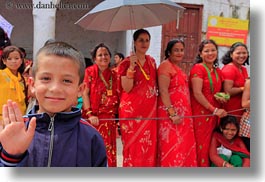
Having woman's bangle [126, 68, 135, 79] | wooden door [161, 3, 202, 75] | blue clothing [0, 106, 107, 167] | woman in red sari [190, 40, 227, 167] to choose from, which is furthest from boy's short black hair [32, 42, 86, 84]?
wooden door [161, 3, 202, 75]

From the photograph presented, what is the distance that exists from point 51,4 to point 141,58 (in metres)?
0.79

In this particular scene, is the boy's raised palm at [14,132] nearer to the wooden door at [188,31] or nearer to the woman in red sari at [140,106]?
the woman in red sari at [140,106]

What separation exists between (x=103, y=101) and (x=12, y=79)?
2.25 feet

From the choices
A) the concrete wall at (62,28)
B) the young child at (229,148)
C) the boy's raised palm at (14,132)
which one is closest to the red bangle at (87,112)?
the concrete wall at (62,28)

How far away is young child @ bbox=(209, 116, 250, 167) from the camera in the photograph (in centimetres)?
277

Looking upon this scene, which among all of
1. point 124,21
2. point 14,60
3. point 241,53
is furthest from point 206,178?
point 14,60

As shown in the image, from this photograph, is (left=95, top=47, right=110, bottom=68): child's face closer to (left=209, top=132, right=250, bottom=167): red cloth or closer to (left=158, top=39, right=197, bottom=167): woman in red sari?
(left=158, top=39, right=197, bottom=167): woman in red sari

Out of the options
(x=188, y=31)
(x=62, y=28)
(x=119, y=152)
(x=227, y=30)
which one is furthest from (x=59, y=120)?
(x=188, y=31)

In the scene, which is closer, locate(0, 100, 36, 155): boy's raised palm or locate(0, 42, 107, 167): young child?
locate(0, 100, 36, 155): boy's raised palm

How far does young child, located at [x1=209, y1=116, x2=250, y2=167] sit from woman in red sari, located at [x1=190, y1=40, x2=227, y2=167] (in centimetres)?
5

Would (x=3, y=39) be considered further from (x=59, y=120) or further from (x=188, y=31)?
(x=188, y=31)

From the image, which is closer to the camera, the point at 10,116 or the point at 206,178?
the point at 10,116

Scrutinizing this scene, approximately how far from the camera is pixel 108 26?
2.85 meters

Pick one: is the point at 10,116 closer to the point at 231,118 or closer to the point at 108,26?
the point at 108,26
